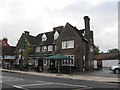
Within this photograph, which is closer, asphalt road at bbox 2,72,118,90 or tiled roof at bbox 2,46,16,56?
asphalt road at bbox 2,72,118,90

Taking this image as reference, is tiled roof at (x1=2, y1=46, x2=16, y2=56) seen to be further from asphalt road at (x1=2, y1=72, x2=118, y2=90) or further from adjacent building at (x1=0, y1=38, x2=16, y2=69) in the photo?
asphalt road at (x1=2, y1=72, x2=118, y2=90)

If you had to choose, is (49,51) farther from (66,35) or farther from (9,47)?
(9,47)

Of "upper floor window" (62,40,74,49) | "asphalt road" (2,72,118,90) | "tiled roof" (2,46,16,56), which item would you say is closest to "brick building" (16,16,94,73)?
"upper floor window" (62,40,74,49)

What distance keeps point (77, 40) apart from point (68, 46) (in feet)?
7.16

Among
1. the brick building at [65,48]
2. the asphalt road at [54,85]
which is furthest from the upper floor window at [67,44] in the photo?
the asphalt road at [54,85]

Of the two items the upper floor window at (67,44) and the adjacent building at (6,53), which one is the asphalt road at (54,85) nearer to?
the upper floor window at (67,44)

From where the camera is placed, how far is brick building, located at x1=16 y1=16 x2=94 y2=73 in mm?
33812

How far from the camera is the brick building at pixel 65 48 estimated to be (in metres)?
33.8

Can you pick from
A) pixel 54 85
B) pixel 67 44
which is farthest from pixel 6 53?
pixel 54 85

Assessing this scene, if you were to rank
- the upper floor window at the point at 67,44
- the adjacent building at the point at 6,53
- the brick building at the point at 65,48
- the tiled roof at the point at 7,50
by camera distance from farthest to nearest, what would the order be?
the tiled roof at the point at 7,50 < the adjacent building at the point at 6,53 < the upper floor window at the point at 67,44 < the brick building at the point at 65,48

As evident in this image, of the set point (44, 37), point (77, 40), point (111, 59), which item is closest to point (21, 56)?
point (44, 37)

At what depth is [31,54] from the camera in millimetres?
43438

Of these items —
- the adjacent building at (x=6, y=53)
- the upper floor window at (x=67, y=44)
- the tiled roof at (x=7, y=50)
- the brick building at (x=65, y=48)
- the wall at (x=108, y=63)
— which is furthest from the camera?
the tiled roof at (x=7, y=50)

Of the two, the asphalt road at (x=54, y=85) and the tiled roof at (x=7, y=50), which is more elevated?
the tiled roof at (x=7, y=50)
